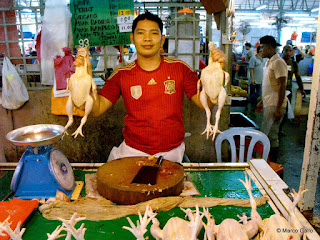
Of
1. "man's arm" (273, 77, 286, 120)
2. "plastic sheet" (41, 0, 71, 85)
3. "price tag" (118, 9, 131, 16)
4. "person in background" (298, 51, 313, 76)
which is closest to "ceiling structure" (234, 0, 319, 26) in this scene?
"person in background" (298, 51, 313, 76)

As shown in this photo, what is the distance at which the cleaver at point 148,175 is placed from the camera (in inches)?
79.2

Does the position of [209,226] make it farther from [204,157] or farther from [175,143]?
[204,157]

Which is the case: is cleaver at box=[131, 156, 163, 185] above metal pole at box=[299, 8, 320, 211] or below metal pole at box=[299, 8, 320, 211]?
below

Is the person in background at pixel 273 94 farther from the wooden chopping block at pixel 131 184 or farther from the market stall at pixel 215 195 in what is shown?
the wooden chopping block at pixel 131 184

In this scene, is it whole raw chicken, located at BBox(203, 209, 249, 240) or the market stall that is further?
the market stall

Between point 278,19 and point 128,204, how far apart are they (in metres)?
23.5

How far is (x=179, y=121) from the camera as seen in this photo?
284 cm

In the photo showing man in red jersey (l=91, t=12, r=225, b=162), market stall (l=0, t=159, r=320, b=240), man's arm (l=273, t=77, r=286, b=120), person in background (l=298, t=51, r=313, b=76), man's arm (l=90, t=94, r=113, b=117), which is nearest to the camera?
market stall (l=0, t=159, r=320, b=240)

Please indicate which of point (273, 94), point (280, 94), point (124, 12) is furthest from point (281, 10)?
point (124, 12)

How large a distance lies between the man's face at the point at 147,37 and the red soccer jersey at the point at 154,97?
0.25m

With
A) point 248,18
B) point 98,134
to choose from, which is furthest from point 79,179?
point 248,18

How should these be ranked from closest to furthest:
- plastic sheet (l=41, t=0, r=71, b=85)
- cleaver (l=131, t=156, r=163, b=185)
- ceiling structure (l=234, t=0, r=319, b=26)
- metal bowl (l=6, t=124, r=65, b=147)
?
cleaver (l=131, t=156, r=163, b=185) → metal bowl (l=6, t=124, r=65, b=147) → plastic sheet (l=41, t=0, r=71, b=85) → ceiling structure (l=234, t=0, r=319, b=26)

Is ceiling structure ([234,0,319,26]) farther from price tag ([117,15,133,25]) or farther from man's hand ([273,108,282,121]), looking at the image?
price tag ([117,15,133,25])

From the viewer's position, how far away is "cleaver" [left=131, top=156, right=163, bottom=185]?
2011mm
